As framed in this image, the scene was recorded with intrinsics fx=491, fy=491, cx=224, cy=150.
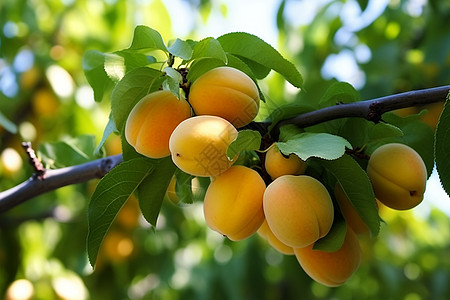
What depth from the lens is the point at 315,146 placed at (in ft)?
2.10

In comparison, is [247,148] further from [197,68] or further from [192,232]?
[192,232]

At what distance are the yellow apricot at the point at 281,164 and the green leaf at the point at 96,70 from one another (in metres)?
0.33

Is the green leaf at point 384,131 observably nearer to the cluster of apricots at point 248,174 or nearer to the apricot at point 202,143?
the cluster of apricots at point 248,174

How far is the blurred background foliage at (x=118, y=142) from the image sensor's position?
5.90 feet

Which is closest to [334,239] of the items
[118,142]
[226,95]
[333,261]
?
[333,261]

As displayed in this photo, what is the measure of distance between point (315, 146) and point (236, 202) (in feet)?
0.43

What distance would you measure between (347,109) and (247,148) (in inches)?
6.3

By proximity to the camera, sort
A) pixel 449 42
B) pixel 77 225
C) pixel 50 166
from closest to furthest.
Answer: pixel 50 166 < pixel 449 42 < pixel 77 225

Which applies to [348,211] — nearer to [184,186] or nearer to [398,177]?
[398,177]

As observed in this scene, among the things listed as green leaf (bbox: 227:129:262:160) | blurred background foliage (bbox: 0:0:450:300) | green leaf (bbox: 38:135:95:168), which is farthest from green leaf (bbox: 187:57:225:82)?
blurred background foliage (bbox: 0:0:450:300)

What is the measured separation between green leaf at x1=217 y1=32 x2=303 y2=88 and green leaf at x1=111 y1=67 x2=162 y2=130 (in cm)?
13

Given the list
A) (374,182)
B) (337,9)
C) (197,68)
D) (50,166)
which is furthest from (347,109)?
(337,9)

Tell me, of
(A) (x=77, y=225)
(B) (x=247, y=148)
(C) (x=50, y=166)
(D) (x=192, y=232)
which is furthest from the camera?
(D) (x=192, y=232)

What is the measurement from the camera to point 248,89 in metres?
0.71
